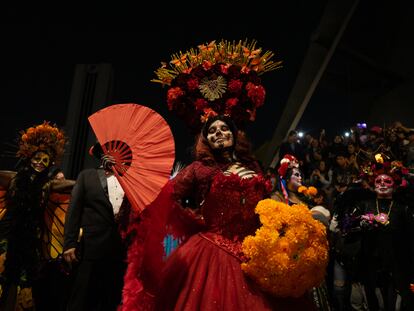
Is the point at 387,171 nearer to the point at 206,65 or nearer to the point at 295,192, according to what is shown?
the point at 295,192

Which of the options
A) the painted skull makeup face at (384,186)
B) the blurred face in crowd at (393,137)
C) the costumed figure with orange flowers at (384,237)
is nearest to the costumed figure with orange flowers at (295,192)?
the costumed figure with orange flowers at (384,237)

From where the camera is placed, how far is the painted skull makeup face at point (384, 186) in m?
3.82

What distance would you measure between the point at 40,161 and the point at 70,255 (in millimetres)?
1458

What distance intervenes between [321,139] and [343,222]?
2.90 meters

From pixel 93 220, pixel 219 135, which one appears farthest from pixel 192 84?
pixel 93 220

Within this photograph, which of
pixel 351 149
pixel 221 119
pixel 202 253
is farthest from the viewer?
pixel 351 149

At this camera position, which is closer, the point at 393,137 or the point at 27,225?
the point at 27,225

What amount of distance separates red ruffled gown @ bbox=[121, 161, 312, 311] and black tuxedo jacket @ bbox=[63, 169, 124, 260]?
0.46 metres

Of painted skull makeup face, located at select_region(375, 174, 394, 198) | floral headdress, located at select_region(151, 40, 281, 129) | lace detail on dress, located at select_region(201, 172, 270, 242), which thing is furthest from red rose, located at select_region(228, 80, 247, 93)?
painted skull makeup face, located at select_region(375, 174, 394, 198)

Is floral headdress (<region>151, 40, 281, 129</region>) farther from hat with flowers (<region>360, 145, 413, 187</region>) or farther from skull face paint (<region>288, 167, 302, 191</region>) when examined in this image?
hat with flowers (<region>360, 145, 413, 187</region>)

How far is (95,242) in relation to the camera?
2.46m

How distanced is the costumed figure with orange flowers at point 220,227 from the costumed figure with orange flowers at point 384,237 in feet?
6.16

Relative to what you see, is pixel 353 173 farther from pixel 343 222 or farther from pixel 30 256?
pixel 30 256

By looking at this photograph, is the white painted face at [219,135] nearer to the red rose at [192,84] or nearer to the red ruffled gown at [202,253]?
the red ruffled gown at [202,253]
